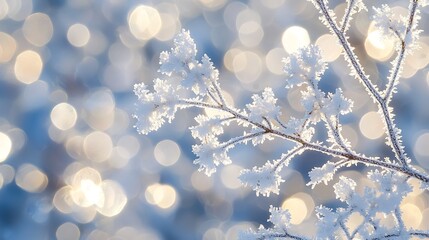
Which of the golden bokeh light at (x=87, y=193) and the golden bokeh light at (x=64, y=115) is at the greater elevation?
the golden bokeh light at (x=64, y=115)

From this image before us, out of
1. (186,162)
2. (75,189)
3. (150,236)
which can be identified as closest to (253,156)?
(186,162)

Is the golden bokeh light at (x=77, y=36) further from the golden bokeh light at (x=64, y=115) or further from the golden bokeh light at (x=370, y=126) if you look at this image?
the golden bokeh light at (x=370, y=126)

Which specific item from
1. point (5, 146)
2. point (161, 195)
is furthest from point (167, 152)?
point (5, 146)

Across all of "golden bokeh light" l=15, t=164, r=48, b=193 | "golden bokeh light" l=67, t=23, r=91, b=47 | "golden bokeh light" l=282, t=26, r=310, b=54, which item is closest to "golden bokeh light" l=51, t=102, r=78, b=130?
"golden bokeh light" l=15, t=164, r=48, b=193

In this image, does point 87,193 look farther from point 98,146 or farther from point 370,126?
point 370,126

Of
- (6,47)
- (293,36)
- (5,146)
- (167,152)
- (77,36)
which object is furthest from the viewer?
(77,36)

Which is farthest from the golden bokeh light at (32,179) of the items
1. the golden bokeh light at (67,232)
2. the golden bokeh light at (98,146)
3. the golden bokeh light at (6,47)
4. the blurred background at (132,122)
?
the golden bokeh light at (6,47)
